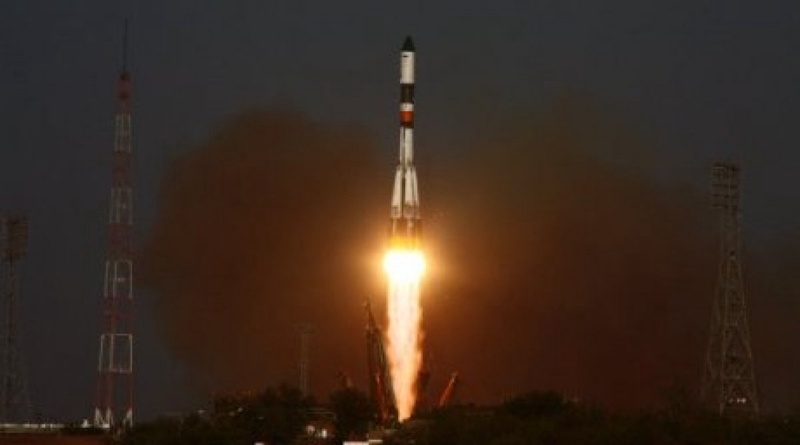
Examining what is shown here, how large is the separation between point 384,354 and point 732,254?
959 inches

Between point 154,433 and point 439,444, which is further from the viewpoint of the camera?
point 154,433

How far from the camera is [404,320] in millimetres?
138375

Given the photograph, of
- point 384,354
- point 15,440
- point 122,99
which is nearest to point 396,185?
→ point 384,354

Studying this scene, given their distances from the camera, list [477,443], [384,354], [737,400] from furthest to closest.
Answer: [384,354] < [737,400] < [477,443]

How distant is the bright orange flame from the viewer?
136500 millimetres

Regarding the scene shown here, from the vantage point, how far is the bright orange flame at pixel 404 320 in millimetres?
136500

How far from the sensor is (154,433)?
426 ft

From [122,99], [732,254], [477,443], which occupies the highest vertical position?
[122,99]

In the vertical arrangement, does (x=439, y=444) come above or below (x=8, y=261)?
below

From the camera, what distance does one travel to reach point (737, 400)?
12462 centimetres

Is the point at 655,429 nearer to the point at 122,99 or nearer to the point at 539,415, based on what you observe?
the point at 539,415

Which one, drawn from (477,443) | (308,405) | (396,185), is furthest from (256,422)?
(477,443)

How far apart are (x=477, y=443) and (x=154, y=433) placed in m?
23.0

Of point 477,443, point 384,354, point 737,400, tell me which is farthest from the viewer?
point 384,354
